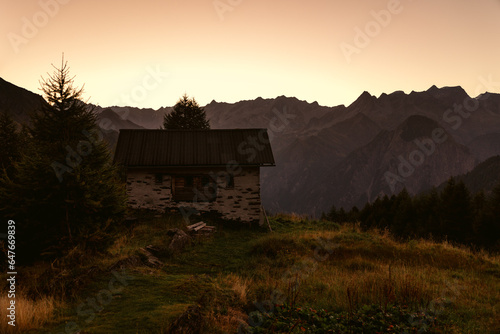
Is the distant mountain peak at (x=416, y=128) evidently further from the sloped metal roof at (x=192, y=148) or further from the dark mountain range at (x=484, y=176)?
the sloped metal roof at (x=192, y=148)

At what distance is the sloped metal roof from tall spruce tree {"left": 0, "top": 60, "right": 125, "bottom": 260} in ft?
29.5

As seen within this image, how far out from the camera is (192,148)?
2080 cm

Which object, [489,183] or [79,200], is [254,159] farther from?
[489,183]

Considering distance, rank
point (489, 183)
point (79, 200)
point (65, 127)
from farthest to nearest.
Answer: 1. point (489, 183)
2. point (65, 127)
3. point (79, 200)

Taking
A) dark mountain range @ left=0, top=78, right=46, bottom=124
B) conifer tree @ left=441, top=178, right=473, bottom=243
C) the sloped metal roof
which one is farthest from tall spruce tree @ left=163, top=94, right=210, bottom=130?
dark mountain range @ left=0, top=78, right=46, bottom=124

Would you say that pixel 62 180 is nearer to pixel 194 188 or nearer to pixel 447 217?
pixel 194 188

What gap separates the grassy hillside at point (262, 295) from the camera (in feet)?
16.8

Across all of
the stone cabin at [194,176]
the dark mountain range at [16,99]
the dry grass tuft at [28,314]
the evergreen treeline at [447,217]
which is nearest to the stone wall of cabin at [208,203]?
the stone cabin at [194,176]

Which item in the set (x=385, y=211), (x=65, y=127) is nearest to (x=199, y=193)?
(x=65, y=127)

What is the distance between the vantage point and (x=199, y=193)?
2008cm

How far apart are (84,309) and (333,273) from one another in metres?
7.24

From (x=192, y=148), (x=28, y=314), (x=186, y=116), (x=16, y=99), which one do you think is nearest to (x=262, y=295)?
(x=28, y=314)

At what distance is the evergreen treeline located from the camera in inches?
994

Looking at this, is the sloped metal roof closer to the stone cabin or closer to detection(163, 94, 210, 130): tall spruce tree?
the stone cabin
